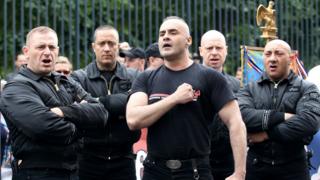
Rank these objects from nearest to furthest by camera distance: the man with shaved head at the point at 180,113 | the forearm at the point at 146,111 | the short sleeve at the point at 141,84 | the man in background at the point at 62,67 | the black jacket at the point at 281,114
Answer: the forearm at the point at 146,111 < the man with shaved head at the point at 180,113 < the short sleeve at the point at 141,84 < the black jacket at the point at 281,114 < the man in background at the point at 62,67

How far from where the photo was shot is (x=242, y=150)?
6723mm

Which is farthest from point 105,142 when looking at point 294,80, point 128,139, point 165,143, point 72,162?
point 294,80

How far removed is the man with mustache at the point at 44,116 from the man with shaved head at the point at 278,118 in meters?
1.51

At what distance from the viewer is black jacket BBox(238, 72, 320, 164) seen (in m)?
7.70

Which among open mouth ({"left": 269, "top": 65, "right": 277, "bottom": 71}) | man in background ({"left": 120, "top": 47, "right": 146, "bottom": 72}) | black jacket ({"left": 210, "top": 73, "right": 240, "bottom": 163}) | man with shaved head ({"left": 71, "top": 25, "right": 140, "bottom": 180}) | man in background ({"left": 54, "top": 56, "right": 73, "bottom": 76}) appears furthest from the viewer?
man in background ({"left": 120, "top": 47, "right": 146, "bottom": 72})

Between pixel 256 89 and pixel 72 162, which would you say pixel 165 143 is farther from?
pixel 256 89

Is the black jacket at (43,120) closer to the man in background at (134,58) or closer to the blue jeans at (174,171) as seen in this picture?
the blue jeans at (174,171)

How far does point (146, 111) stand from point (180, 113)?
28 centimetres

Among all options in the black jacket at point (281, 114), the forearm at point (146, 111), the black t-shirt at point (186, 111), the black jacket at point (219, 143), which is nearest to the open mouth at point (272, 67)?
the black jacket at point (281, 114)

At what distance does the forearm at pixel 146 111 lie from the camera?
6.56 meters

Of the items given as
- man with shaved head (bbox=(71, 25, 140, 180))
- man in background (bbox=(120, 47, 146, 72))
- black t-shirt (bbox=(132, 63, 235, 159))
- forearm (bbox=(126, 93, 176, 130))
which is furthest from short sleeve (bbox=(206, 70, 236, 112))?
man in background (bbox=(120, 47, 146, 72))

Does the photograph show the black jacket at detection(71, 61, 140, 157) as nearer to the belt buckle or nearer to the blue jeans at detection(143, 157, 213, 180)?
the blue jeans at detection(143, 157, 213, 180)

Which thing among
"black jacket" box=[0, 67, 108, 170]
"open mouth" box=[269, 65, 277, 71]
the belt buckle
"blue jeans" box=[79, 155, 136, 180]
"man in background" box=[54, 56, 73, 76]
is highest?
"open mouth" box=[269, 65, 277, 71]

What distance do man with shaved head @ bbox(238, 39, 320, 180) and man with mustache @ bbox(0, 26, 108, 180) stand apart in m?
1.51
